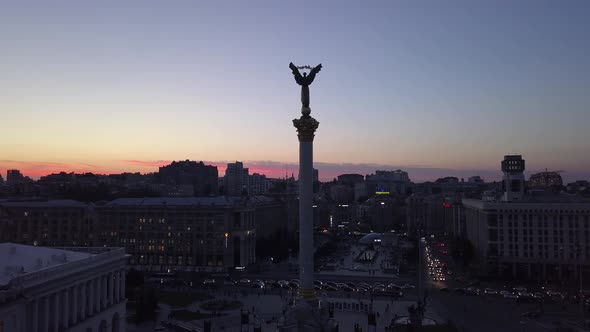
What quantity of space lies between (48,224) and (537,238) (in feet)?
208

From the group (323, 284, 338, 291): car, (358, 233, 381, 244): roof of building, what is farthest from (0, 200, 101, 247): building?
(358, 233, 381, 244): roof of building

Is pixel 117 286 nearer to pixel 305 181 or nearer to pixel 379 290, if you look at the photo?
pixel 305 181

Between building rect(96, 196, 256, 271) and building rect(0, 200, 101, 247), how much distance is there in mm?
2715

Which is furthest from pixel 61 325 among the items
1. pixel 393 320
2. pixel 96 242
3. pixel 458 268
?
pixel 458 268

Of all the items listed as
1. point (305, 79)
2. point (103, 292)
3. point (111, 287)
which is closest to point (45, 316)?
point (103, 292)

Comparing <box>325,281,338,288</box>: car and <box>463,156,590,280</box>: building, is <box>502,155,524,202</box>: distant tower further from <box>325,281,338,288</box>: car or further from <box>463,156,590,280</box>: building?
<box>325,281,338,288</box>: car

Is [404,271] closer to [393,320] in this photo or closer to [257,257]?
[257,257]

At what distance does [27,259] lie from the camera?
29.1m

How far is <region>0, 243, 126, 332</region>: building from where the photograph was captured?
76.4ft

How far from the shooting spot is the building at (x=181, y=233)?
224ft

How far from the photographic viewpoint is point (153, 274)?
62.6 meters

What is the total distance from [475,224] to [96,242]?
5388 cm

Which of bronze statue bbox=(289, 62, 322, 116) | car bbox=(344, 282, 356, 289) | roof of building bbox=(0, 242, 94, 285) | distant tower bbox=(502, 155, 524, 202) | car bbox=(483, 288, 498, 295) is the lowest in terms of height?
car bbox=(344, 282, 356, 289)

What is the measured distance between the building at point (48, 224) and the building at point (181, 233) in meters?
2.71
